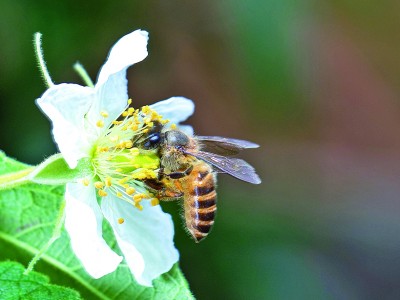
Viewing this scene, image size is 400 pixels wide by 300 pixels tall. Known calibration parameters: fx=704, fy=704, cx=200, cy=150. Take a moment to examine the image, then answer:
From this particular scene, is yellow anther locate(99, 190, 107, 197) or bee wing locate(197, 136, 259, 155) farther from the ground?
bee wing locate(197, 136, 259, 155)

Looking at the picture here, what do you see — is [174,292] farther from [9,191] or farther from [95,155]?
[9,191]

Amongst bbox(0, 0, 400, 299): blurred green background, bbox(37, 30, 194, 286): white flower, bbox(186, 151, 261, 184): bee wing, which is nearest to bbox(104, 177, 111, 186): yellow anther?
bbox(37, 30, 194, 286): white flower

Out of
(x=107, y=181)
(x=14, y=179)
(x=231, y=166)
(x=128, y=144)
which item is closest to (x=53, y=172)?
(x=14, y=179)

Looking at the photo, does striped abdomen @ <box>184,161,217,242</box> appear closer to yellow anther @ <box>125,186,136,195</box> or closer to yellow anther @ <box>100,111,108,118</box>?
yellow anther @ <box>125,186,136,195</box>

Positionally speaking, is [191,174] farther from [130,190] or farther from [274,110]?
[274,110]

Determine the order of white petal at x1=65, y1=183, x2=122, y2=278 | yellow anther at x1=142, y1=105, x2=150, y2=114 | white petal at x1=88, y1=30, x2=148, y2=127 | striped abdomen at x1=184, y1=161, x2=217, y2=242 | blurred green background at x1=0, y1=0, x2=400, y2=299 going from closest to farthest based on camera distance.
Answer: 1. white petal at x1=65, y1=183, x2=122, y2=278
2. white petal at x1=88, y1=30, x2=148, y2=127
3. striped abdomen at x1=184, y1=161, x2=217, y2=242
4. yellow anther at x1=142, y1=105, x2=150, y2=114
5. blurred green background at x1=0, y1=0, x2=400, y2=299

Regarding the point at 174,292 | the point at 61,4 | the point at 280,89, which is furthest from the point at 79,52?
the point at 174,292

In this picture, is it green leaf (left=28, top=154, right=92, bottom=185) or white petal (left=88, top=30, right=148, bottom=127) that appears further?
white petal (left=88, top=30, right=148, bottom=127)

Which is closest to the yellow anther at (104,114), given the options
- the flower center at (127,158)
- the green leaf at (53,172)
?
the flower center at (127,158)

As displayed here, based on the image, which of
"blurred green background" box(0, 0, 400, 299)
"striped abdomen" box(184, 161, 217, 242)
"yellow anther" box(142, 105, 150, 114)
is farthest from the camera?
"blurred green background" box(0, 0, 400, 299)
